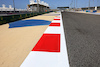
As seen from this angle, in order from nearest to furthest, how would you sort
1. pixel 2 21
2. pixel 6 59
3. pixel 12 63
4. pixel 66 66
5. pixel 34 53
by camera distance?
pixel 66 66 < pixel 12 63 < pixel 6 59 < pixel 34 53 < pixel 2 21

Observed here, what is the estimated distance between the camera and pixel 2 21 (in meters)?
8.77

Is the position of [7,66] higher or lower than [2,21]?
lower

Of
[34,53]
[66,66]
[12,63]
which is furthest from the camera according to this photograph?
[34,53]

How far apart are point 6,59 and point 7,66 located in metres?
0.34

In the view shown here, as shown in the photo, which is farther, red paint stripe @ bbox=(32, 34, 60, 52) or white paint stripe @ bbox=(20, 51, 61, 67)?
red paint stripe @ bbox=(32, 34, 60, 52)

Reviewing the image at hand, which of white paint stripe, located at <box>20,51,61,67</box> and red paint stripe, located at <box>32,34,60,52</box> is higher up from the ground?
red paint stripe, located at <box>32,34,60,52</box>

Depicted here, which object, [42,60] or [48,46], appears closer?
[42,60]

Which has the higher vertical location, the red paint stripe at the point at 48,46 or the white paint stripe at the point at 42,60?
the red paint stripe at the point at 48,46

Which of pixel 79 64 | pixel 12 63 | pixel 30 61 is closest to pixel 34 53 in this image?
pixel 30 61

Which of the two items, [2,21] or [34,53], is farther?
[2,21]

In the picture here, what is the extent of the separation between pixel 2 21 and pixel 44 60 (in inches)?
332

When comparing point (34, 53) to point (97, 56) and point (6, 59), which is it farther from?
point (97, 56)

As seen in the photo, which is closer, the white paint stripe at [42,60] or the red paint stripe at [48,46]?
the white paint stripe at [42,60]

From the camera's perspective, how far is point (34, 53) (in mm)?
2375
